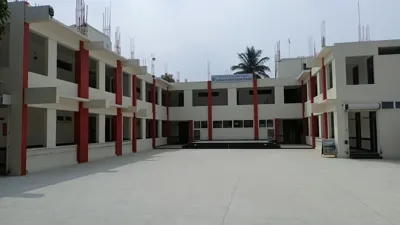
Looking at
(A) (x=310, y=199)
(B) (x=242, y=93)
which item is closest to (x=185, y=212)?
(A) (x=310, y=199)

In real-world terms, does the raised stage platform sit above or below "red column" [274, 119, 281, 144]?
below

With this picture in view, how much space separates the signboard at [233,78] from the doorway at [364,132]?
32.1 feet

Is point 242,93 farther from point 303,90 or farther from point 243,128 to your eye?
point 303,90

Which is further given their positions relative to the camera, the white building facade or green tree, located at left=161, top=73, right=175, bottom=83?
green tree, located at left=161, top=73, right=175, bottom=83

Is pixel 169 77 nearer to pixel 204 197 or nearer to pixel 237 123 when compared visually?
pixel 237 123

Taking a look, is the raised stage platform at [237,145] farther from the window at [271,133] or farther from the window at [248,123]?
the window at [248,123]

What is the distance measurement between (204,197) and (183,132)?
23.7 metres

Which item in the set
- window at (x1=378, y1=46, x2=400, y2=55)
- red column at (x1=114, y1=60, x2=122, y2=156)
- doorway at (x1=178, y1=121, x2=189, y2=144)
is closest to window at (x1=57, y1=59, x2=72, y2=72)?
red column at (x1=114, y1=60, x2=122, y2=156)

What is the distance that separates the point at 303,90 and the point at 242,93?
587 cm

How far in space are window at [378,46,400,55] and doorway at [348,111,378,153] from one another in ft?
9.57

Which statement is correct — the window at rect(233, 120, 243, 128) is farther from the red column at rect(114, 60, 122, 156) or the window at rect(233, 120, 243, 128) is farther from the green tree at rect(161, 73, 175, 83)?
the green tree at rect(161, 73, 175, 83)

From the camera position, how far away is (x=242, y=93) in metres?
30.5

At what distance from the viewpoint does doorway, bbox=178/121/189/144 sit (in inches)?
1211

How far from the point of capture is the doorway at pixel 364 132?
1645 centimetres
